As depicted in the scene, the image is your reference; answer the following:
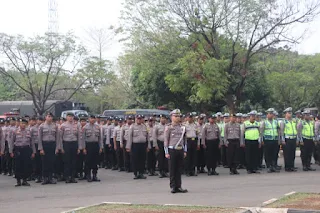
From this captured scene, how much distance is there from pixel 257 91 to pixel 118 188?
2200 centimetres

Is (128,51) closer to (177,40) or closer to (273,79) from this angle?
(177,40)

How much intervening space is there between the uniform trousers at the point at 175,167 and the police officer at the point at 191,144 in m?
4.13

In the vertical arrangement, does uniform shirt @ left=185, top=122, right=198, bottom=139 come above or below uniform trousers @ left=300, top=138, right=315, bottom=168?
above

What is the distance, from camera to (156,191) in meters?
13.5

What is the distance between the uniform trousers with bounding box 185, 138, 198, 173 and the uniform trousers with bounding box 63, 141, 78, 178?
3.62 meters

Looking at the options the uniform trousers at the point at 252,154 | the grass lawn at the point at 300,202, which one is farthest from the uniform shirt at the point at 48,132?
the grass lawn at the point at 300,202

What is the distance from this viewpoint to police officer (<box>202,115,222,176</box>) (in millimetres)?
17984

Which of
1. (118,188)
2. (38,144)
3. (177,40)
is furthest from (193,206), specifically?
(177,40)

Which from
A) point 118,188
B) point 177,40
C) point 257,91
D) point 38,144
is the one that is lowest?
point 118,188

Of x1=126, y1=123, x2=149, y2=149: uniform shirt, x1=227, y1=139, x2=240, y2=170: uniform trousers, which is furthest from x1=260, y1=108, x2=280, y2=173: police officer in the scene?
x1=126, y1=123, x2=149, y2=149: uniform shirt

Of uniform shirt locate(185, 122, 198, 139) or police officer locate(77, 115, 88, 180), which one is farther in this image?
uniform shirt locate(185, 122, 198, 139)

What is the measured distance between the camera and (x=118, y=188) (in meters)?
14.5

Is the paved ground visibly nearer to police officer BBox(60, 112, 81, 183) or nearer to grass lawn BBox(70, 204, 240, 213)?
police officer BBox(60, 112, 81, 183)

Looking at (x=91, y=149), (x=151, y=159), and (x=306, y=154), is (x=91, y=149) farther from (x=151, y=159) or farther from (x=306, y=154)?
(x=306, y=154)
